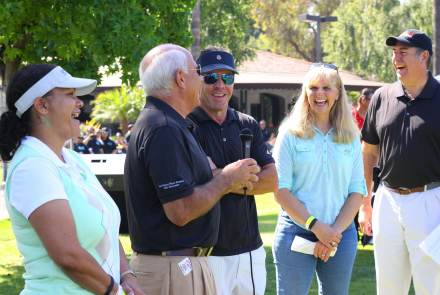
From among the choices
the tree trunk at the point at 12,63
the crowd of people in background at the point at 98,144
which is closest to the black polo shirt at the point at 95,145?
the crowd of people in background at the point at 98,144

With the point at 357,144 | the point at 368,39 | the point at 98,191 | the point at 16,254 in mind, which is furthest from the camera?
the point at 368,39

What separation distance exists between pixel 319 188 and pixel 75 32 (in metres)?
4.41

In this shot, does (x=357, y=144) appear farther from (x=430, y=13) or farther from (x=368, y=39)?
(x=368, y=39)

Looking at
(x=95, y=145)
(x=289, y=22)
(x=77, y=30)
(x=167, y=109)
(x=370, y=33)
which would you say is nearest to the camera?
(x=167, y=109)

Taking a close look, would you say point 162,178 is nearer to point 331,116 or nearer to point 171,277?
point 171,277

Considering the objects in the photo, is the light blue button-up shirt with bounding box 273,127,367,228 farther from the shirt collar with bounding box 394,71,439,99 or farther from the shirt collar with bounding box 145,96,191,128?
the shirt collar with bounding box 145,96,191,128

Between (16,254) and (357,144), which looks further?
(16,254)

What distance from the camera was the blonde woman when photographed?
14.5 ft

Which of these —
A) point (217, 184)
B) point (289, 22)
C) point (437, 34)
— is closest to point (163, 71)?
point (217, 184)

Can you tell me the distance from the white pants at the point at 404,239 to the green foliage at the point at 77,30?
4.16m

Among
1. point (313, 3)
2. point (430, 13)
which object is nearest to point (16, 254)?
point (430, 13)

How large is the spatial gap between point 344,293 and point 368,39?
40.5 m

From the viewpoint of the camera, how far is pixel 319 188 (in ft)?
14.7

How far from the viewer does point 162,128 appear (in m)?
3.03
